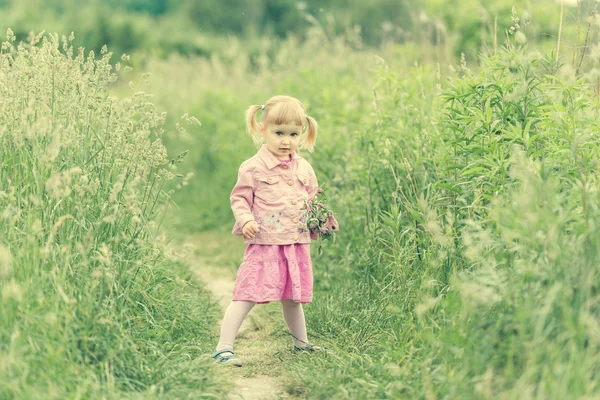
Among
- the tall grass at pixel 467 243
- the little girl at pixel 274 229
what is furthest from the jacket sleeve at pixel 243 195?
the tall grass at pixel 467 243

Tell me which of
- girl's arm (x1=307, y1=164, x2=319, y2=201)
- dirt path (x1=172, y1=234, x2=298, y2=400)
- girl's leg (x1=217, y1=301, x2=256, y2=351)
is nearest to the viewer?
dirt path (x1=172, y1=234, x2=298, y2=400)

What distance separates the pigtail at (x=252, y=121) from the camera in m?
4.83

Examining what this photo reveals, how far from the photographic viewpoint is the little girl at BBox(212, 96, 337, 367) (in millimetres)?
4496

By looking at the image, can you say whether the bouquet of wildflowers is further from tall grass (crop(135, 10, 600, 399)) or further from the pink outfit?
tall grass (crop(135, 10, 600, 399))

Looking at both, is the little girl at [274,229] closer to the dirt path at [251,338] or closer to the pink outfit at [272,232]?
the pink outfit at [272,232]

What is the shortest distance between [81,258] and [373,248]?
204cm

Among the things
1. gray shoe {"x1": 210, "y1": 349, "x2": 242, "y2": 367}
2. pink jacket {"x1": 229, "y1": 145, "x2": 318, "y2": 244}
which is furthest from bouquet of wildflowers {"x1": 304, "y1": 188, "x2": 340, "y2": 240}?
gray shoe {"x1": 210, "y1": 349, "x2": 242, "y2": 367}

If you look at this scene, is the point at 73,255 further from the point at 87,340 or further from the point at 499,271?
the point at 499,271

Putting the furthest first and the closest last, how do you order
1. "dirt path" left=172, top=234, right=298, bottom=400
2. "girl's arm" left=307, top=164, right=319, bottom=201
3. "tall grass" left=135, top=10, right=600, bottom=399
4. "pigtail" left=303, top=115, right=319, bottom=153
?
"pigtail" left=303, top=115, right=319, bottom=153, "girl's arm" left=307, top=164, right=319, bottom=201, "dirt path" left=172, top=234, right=298, bottom=400, "tall grass" left=135, top=10, right=600, bottom=399

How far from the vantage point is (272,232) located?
4.52m

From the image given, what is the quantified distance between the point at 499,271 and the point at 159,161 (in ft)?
6.55

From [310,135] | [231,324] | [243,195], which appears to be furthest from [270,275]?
[310,135]

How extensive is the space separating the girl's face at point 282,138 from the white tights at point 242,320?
87 centimetres

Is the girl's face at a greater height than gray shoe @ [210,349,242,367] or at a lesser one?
greater
